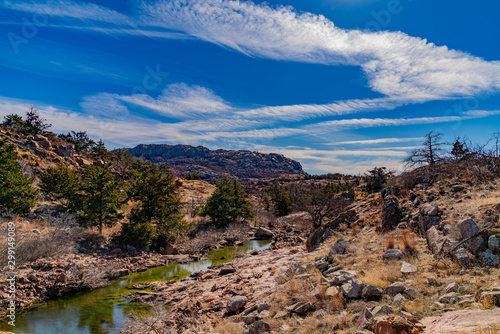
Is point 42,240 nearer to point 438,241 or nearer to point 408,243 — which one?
point 408,243

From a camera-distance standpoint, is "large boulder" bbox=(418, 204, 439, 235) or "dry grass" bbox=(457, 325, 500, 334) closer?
"dry grass" bbox=(457, 325, 500, 334)

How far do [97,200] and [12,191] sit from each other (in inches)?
226

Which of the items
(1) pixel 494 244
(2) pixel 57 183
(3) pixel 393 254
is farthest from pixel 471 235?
(2) pixel 57 183

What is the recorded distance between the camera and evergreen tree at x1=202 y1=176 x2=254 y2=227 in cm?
3453

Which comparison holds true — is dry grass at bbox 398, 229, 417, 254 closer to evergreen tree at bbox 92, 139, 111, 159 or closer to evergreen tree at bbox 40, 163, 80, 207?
evergreen tree at bbox 40, 163, 80, 207

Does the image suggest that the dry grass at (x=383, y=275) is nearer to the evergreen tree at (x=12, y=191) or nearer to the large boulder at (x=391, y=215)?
the large boulder at (x=391, y=215)

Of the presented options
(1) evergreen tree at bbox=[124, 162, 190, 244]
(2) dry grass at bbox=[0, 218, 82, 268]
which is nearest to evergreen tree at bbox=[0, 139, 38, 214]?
(2) dry grass at bbox=[0, 218, 82, 268]

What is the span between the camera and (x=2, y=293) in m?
11.9

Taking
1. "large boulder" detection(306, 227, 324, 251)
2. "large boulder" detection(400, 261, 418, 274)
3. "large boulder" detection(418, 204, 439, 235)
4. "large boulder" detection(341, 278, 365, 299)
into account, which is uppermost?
"large boulder" detection(418, 204, 439, 235)

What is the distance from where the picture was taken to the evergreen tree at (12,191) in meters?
20.3

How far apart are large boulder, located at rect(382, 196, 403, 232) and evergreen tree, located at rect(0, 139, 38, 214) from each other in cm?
2550

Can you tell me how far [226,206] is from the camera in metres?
35.1

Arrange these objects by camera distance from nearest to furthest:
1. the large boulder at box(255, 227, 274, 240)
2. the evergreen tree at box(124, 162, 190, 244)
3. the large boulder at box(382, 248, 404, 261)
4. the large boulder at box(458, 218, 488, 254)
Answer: the large boulder at box(458, 218, 488, 254)
the large boulder at box(382, 248, 404, 261)
the evergreen tree at box(124, 162, 190, 244)
the large boulder at box(255, 227, 274, 240)

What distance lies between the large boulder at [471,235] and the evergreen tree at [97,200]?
23624mm
